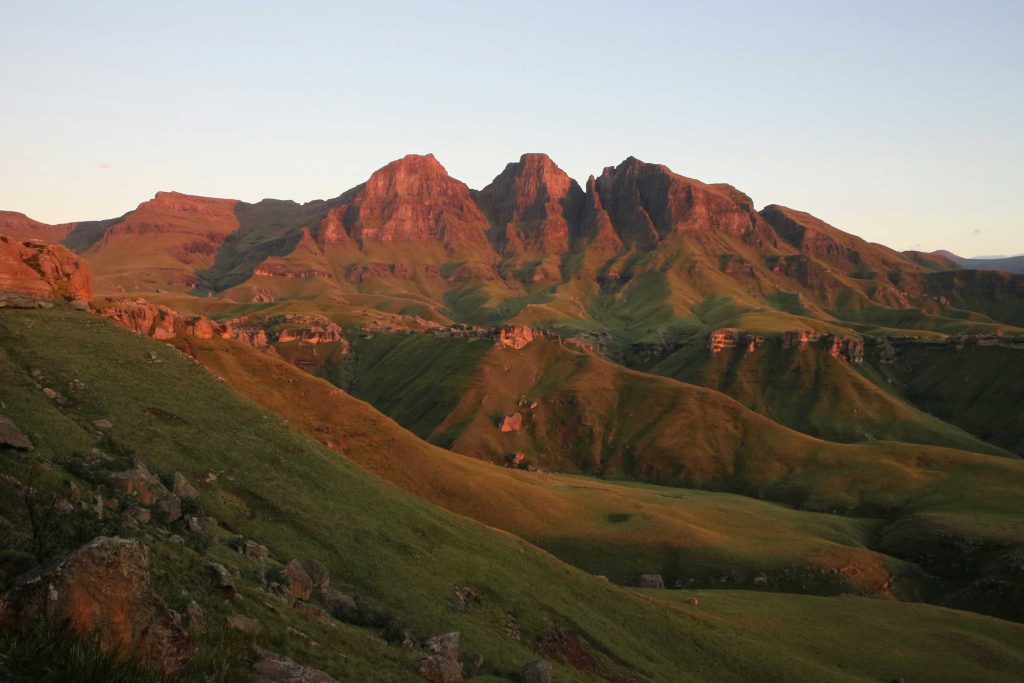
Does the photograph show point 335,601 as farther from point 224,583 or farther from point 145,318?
point 145,318

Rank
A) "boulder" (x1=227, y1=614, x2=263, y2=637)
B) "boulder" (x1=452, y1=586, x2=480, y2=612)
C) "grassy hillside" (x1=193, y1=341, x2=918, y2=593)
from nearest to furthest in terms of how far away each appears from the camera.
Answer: "boulder" (x1=227, y1=614, x2=263, y2=637) < "boulder" (x1=452, y1=586, x2=480, y2=612) < "grassy hillside" (x1=193, y1=341, x2=918, y2=593)

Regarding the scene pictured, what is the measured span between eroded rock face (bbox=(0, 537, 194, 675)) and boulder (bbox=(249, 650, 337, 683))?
96.4 inches

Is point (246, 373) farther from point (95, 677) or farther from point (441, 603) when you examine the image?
point (95, 677)

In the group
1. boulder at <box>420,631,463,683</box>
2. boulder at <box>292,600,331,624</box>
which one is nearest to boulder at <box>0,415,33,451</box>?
boulder at <box>292,600,331,624</box>

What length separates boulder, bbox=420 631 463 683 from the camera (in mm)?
35719

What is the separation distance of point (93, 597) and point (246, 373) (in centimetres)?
11872

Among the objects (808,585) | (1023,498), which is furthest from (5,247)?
(1023,498)

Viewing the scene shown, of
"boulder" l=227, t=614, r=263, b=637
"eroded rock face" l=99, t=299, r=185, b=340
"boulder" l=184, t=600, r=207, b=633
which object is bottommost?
"boulder" l=227, t=614, r=263, b=637

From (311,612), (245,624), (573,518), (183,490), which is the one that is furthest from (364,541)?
(573,518)

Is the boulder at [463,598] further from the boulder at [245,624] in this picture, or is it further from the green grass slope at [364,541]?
the boulder at [245,624]

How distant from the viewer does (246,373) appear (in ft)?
425

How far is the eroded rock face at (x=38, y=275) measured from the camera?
8094cm

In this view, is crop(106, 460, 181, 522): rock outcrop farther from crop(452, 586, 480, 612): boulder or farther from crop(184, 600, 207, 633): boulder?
crop(452, 586, 480, 612): boulder

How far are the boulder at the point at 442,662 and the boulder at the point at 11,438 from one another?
23.3m
